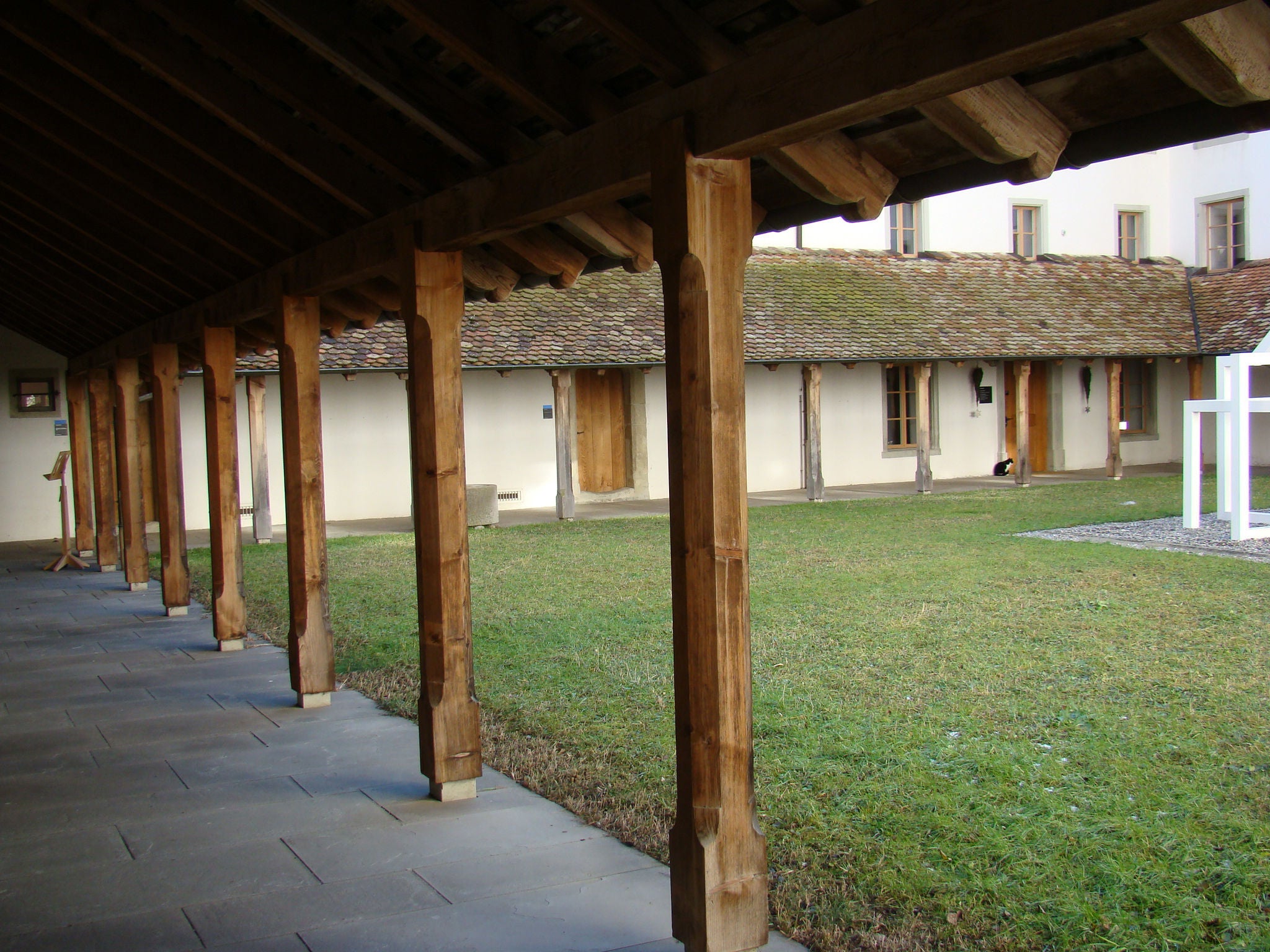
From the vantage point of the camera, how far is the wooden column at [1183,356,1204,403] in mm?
22266

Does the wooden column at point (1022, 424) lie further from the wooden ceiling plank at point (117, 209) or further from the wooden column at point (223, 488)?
the wooden ceiling plank at point (117, 209)

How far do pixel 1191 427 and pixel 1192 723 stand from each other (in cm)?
832

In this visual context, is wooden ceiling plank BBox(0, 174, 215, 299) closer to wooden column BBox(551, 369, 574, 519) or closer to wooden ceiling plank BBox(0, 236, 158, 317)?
wooden ceiling plank BBox(0, 236, 158, 317)

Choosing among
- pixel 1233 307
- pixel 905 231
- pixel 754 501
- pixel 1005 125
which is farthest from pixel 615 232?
pixel 1233 307

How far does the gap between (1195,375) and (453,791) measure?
21.1m

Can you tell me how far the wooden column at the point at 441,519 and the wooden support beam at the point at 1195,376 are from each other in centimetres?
2079

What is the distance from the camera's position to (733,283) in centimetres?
312

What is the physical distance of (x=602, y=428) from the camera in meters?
19.8

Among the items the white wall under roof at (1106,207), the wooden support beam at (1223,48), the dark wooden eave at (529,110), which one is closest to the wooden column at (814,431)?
the white wall under roof at (1106,207)

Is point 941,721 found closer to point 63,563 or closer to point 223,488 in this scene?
point 223,488

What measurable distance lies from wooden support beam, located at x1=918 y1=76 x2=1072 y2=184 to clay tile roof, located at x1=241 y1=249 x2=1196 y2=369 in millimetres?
13656

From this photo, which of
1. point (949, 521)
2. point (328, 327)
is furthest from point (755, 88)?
point (949, 521)

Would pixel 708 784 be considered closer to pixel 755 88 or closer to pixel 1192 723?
pixel 755 88

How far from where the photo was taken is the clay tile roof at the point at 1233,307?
21.4m
